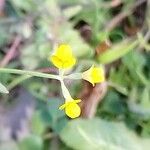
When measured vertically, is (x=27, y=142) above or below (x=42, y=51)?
below

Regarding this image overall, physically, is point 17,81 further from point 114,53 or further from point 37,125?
point 114,53

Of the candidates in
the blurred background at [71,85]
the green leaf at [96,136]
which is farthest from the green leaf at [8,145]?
the green leaf at [96,136]

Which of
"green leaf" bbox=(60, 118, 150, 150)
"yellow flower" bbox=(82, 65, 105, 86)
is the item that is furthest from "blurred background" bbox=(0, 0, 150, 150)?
"yellow flower" bbox=(82, 65, 105, 86)

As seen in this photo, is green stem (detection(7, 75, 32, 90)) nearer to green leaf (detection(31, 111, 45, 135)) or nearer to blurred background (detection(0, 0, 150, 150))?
blurred background (detection(0, 0, 150, 150))

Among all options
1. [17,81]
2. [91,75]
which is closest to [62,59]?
[91,75]

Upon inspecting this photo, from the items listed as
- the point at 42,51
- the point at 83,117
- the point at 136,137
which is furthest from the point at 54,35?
the point at 136,137

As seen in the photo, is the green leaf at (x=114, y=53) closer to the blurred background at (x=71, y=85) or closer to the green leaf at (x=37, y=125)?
the blurred background at (x=71, y=85)

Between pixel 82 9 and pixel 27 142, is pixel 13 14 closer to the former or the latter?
pixel 82 9
